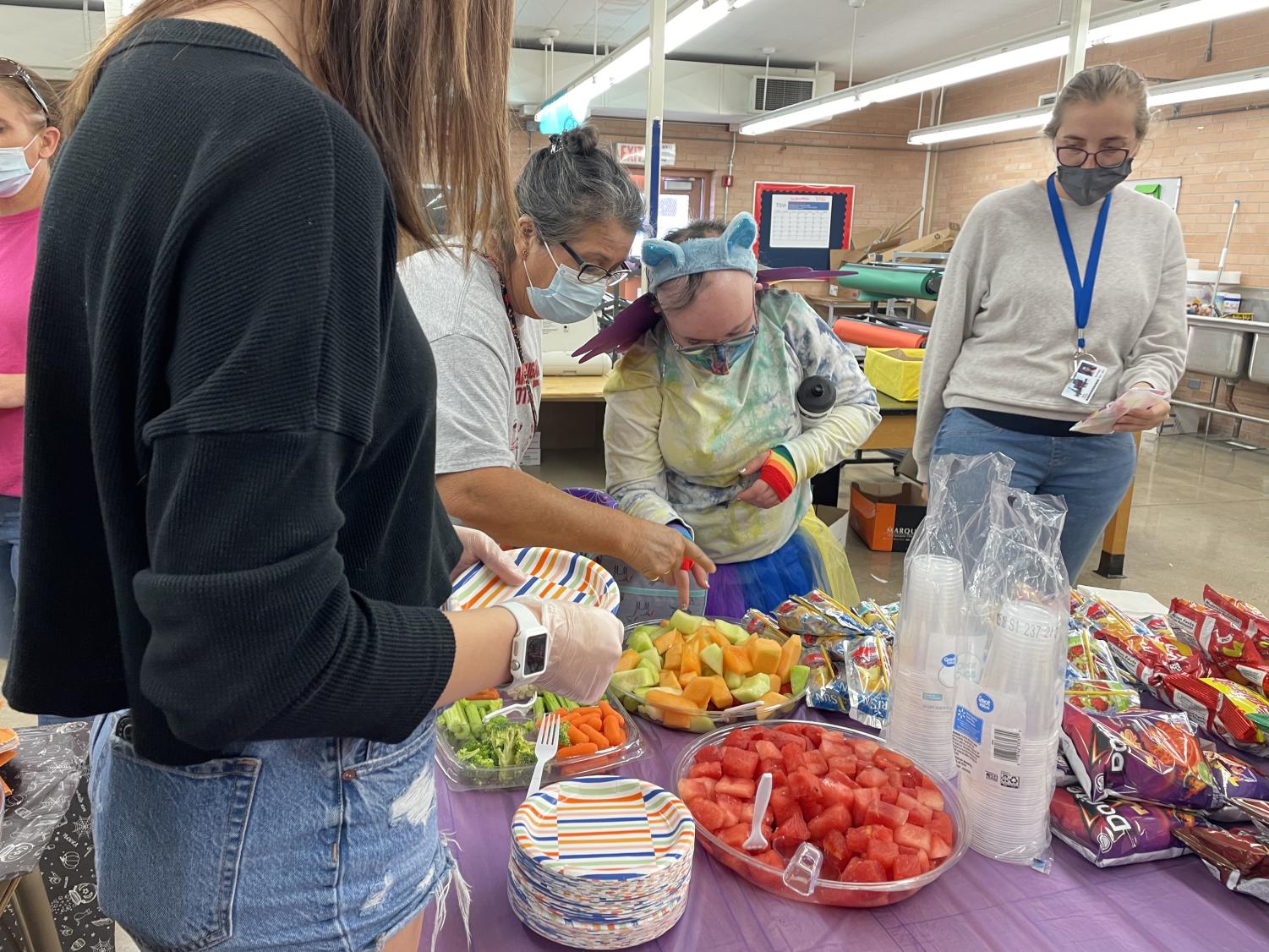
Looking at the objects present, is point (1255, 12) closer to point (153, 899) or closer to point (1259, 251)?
point (1259, 251)

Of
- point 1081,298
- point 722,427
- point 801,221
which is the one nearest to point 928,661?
point 722,427

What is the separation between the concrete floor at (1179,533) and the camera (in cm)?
425

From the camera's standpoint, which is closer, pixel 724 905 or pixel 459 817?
pixel 724 905

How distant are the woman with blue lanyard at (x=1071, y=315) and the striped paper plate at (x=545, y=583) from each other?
1.38 meters

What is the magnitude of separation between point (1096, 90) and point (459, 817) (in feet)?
7.19

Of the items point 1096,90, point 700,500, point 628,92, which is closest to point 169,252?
point 700,500

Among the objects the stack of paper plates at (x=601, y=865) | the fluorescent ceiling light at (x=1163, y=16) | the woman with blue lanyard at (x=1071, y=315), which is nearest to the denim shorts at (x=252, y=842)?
the stack of paper plates at (x=601, y=865)

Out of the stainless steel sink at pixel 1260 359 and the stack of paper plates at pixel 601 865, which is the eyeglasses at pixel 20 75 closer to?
the stack of paper plates at pixel 601 865

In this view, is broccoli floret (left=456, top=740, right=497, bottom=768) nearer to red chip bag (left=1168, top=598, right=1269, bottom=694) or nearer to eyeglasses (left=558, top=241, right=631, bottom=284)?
eyeglasses (left=558, top=241, right=631, bottom=284)

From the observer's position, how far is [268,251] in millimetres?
515

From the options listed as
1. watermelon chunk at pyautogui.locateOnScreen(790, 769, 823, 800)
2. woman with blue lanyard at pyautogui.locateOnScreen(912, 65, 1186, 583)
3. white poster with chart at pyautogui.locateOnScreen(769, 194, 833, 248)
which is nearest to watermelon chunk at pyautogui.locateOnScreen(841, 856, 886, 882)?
watermelon chunk at pyautogui.locateOnScreen(790, 769, 823, 800)

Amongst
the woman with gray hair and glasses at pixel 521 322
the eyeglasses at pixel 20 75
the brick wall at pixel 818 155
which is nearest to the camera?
the woman with gray hair and glasses at pixel 521 322

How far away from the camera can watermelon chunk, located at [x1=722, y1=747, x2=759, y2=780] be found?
3.78ft

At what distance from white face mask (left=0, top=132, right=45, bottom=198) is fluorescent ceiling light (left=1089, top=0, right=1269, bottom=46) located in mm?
4732
